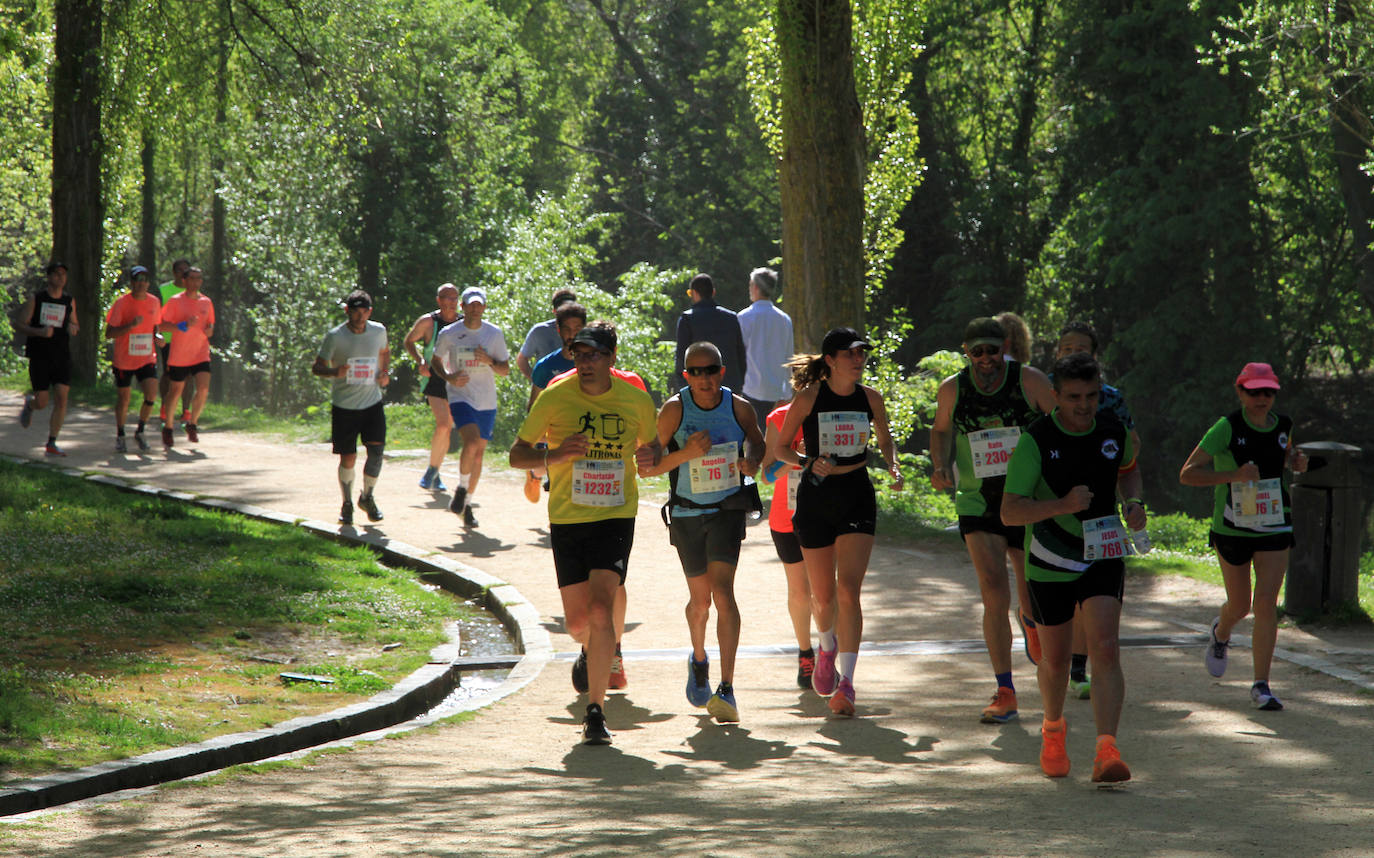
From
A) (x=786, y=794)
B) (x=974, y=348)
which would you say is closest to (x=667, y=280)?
(x=974, y=348)

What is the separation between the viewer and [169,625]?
8.88m

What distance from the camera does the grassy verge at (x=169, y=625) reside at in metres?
6.88

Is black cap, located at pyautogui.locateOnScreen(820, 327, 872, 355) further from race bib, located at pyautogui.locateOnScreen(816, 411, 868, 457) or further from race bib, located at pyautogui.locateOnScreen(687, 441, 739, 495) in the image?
race bib, located at pyautogui.locateOnScreen(687, 441, 739, 495)

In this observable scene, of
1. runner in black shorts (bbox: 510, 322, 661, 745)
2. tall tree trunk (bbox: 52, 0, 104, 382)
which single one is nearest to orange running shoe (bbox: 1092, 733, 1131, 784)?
runner in black shorts (bbox: 510, 322, 661, 745)

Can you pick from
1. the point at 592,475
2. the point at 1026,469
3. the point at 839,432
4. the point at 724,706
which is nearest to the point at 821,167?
the point at 839,432

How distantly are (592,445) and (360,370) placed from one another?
19.4ft

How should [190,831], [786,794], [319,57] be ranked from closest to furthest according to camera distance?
[190,831] → [786,794] → [319,57]

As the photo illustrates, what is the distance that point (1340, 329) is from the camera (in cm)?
2942

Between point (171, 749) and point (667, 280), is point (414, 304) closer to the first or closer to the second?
point (667, 280)

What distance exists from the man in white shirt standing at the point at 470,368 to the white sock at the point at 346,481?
0.97 m

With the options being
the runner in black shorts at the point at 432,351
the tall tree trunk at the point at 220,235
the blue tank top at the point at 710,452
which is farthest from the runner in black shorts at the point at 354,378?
the tall tree trunk at the point at 220,235

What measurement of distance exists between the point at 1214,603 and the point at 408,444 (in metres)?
12.6

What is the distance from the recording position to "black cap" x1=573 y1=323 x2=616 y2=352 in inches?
281

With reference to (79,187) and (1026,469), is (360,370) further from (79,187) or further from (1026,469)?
(79,187)
